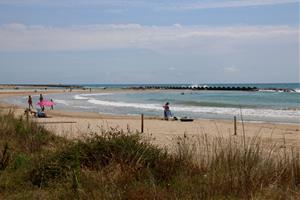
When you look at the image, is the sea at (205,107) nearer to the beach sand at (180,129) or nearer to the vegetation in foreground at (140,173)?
the beach sand at (180,129)

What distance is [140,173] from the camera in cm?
→ 664

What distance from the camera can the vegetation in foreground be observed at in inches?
230

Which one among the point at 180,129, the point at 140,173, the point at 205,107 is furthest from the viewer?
the point at 205,107

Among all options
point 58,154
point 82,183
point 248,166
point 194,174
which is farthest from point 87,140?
point 248,166

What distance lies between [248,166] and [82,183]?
2.27 m

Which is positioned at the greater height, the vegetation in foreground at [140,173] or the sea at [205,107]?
the vegetation in foreground at [140,173]

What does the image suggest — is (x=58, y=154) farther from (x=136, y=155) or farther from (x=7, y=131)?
(x=7, y=131)

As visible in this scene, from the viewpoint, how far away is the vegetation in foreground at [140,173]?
583 cm

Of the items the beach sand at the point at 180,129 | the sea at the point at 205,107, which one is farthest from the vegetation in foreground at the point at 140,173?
the sea at the point at 205,107

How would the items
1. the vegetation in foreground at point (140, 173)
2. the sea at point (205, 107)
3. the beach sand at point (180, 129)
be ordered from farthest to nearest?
the sea at point (205, 107) → the beach sand at point (180, 129) → the vegetation in foreground at point (140, 173)

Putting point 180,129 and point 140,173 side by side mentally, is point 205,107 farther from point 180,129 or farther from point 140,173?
point 140,173

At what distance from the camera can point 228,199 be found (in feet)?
18.3

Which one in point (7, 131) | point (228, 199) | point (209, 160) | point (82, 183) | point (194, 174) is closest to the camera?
point (228, 199)

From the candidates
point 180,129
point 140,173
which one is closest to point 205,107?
point 180,129
